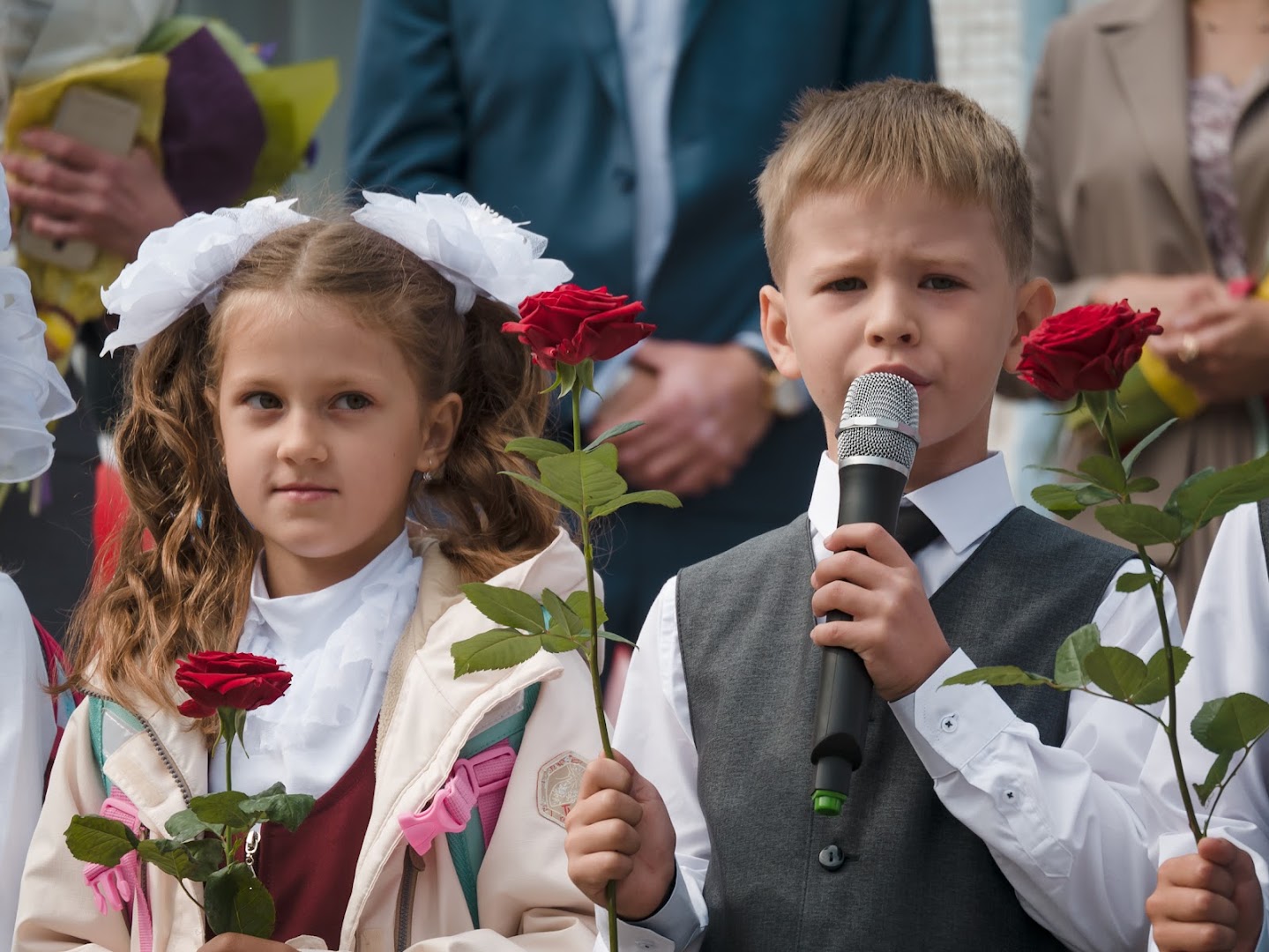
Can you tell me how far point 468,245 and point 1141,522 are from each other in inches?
53.1

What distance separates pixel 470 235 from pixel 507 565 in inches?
19.1

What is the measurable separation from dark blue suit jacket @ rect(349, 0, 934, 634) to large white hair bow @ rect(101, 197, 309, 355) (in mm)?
771

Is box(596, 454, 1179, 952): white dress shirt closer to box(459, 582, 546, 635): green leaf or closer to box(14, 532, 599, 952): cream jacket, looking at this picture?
box(14, 532, 599, 952): cream jacket

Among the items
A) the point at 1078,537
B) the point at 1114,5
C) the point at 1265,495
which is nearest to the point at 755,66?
the point at 1114,5

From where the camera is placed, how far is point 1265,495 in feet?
5.81

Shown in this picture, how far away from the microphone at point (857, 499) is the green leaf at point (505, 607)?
29cm

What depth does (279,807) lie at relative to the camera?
2.04 metres

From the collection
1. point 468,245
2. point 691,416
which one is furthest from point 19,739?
point 691,416

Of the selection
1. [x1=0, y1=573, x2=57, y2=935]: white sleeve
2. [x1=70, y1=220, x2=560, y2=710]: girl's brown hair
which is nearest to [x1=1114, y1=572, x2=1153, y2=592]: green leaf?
[x1=70, y1=220, x2=560, y2=710]: girl's brown hair

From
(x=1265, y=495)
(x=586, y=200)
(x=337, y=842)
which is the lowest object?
(x=337, y=842)

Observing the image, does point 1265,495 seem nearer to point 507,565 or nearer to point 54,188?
point 507,565

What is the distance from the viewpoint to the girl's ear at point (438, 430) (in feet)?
9.31

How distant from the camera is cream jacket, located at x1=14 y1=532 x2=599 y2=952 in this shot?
8.09ft

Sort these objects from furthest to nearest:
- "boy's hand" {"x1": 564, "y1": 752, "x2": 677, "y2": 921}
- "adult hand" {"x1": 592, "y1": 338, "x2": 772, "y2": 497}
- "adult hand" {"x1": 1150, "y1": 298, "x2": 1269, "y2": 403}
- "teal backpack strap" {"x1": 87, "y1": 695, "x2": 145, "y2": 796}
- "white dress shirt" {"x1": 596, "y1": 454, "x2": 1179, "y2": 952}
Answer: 1. "adult hand" {"x1": 592, "y1": 338, "x2": 772, "y2": 497}
2. "adult hand" {"x1": 1150, "y1": 298, "x2": 1269, "y2": 403}
3. "teal backpack strap" {"x1": 87, "y1": 695, "x2": 145, "y2": 796}
4. "white dress shirt" {"x1": 596, "y1": 454, "x2": 1179, "y2": 952}
5. "boy's hand" {"x1": 564, "y1": 752, "x2": 677, "y2": 921}
